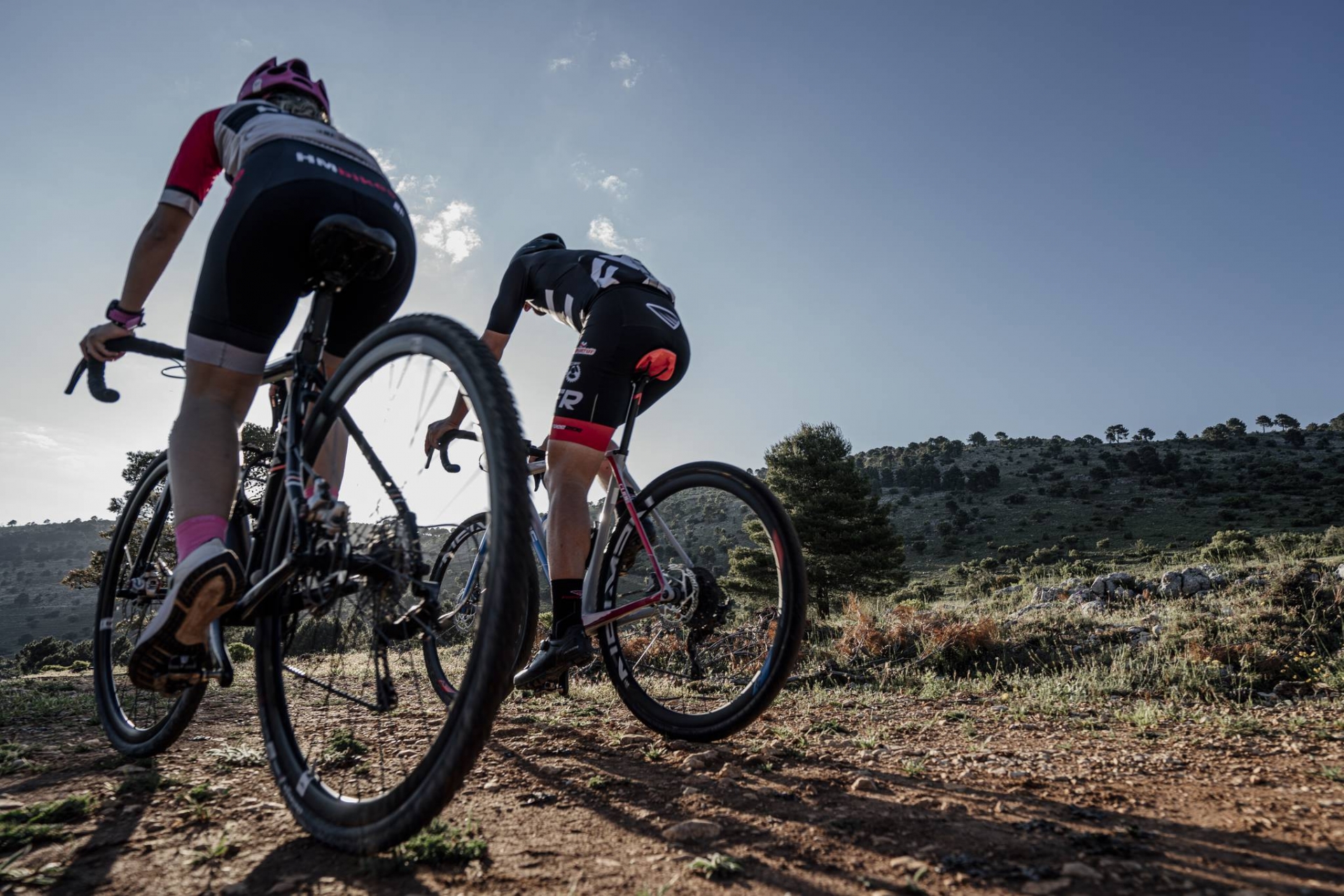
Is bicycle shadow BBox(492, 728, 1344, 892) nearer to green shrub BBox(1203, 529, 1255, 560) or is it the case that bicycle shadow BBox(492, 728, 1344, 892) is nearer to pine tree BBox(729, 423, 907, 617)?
green shrub BBox(1203, 529, 1255, 560)

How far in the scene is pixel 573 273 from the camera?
332 centimetres

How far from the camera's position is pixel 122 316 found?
2.33 metres

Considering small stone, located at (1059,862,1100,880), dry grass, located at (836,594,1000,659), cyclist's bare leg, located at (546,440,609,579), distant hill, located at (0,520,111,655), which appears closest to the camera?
small stone, located at (1059,862,1100,880)

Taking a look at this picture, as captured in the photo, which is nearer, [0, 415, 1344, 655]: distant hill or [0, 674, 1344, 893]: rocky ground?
[0, 674, 1344, 893]: rocky ground

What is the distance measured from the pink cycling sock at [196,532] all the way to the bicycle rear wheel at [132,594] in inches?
41.5

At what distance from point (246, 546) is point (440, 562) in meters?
1.58

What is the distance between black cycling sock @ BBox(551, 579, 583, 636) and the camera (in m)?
2.92

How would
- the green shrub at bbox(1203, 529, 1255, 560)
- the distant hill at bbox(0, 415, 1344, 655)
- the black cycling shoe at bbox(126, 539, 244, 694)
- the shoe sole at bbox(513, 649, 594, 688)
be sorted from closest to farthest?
the black cycling shoe at bbox(126, 539, 244, 694) → the shoe sole at bbox(513, 649, 594, 688) → the green shrub at bbox(1203, 529, 1255, 560) → the distant hill at bbox(0, 415, 1344, 655)

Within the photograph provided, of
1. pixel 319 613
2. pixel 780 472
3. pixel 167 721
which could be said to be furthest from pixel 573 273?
pixel 780 472

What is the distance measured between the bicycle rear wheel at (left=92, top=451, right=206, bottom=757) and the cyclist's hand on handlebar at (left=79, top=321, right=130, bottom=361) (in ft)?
1.67

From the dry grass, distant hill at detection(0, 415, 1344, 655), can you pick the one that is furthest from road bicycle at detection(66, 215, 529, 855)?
distant hill at detection(0, 415, 1344, 655)

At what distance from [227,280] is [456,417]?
134cm

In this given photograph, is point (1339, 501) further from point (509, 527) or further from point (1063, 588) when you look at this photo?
point (509, 527)

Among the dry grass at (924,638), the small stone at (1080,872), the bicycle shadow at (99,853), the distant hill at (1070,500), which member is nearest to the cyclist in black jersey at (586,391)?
the bicycle shadow at (99,853)
